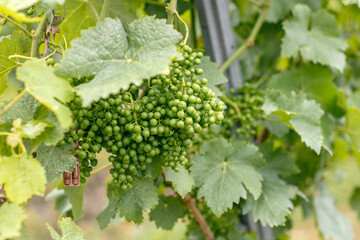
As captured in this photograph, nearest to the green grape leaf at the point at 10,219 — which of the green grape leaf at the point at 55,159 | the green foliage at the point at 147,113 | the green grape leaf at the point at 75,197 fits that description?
the green foliage at the point at 147,113

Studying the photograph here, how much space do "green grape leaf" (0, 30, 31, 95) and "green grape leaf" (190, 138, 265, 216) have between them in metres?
0.54

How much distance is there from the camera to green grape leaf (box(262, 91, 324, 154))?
1023mm

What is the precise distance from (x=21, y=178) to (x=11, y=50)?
0.34 meters

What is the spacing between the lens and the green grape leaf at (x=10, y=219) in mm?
Answer: 632

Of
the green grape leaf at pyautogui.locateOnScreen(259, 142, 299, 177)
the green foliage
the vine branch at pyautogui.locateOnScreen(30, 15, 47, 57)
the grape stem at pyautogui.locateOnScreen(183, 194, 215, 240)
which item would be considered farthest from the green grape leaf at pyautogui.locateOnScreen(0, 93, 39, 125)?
the green grape leaf at pyautogui.locateOnScreen(259, 142, 299, 177)

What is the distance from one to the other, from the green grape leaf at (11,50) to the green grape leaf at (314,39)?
0.87m

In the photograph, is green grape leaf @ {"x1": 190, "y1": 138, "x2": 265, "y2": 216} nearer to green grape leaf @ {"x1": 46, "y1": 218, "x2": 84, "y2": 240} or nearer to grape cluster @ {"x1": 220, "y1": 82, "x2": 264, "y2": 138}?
grape cluster @ {"x1": 220, "y1": 82, "x2": 264, "y2": 138}

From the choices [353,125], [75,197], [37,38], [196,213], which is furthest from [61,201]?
[353,125]

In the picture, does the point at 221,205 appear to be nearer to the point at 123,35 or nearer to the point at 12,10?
the point at 123,35

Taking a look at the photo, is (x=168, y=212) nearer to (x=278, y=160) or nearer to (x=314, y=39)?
(x=278, y=160)

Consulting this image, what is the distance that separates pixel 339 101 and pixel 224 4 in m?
0.61

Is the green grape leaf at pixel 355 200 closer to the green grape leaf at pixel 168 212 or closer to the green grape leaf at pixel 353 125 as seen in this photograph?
the green grape leaf at pixel 353 125

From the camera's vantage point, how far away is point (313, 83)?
1.44 metres

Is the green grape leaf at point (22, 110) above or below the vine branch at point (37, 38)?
below
